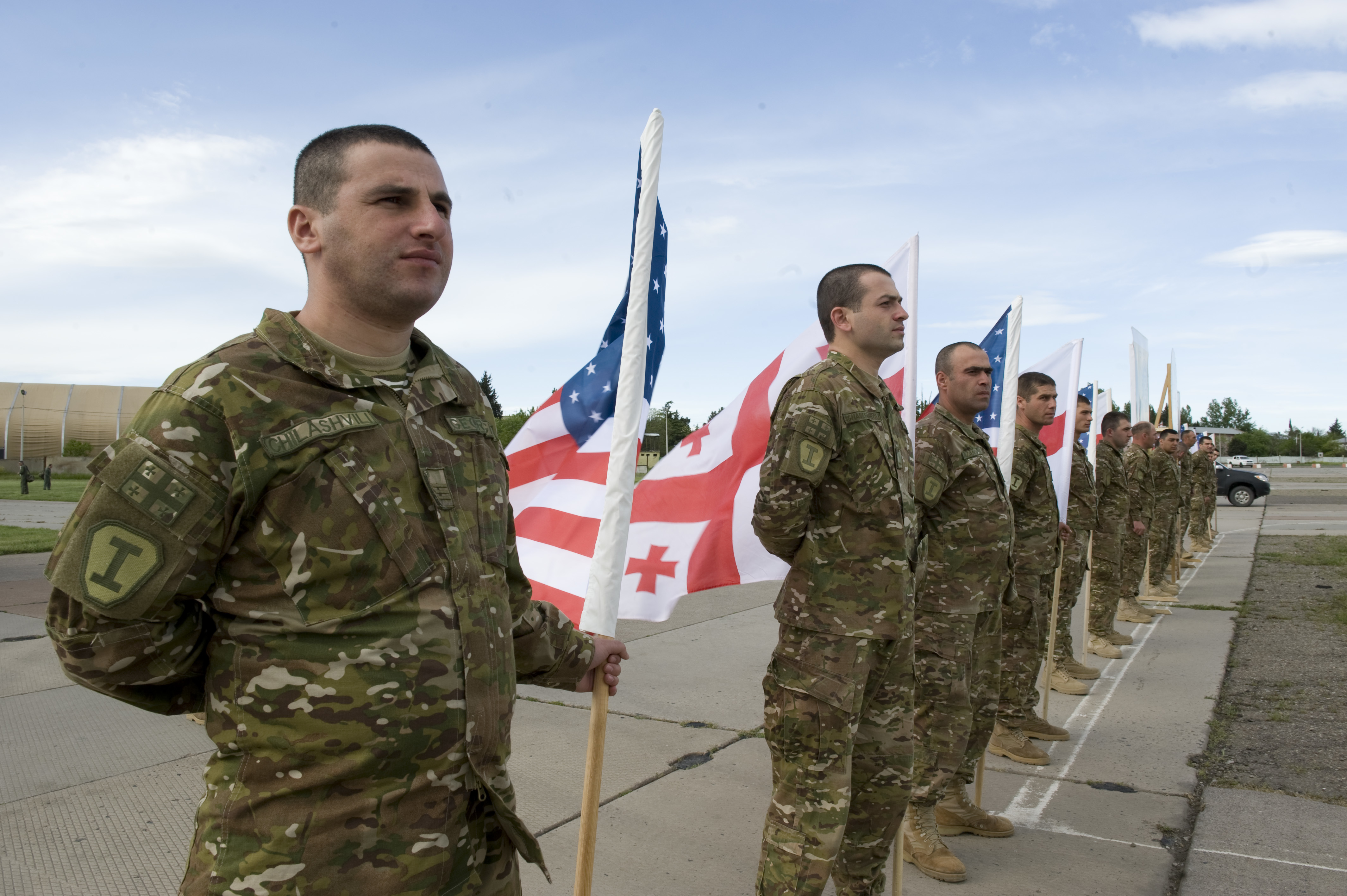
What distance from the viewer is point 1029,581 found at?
17.1 ft

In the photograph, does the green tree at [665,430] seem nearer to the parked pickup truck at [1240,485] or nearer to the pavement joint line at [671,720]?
the parked pickup truck at [1240,485]

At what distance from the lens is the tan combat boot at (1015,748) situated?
5004 mm

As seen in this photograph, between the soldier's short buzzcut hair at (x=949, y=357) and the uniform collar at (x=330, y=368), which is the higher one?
the soldier's short buzzcut hair at (x=949, y=357)

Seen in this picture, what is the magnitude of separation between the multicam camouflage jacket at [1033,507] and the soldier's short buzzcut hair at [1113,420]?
342 centimetres

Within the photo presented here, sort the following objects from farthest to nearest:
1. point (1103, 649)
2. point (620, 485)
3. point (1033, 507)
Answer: point (1103, 649) → point (1033, 507) → point (620, 485)

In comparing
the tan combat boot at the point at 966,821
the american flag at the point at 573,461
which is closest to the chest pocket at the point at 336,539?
the american flag at the point at 573,461

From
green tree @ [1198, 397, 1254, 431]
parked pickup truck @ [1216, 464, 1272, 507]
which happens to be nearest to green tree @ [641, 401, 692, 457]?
parked pickup truck @ [1216, 464, 1272, 507]

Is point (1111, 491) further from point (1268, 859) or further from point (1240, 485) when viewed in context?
point (1240, 485)

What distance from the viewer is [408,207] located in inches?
62.9

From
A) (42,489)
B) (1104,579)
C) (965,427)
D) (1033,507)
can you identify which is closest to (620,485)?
(965,427)

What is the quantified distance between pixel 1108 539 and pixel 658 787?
17.6ft

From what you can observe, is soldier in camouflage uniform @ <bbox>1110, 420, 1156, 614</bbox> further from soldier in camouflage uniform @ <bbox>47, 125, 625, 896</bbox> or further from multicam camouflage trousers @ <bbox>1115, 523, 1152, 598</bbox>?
soldier in camouflage uniform @ <bbox>47, 125, 625, 896</bbox>

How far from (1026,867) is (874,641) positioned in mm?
1621

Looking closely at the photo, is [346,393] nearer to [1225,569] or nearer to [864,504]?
[864,504]
